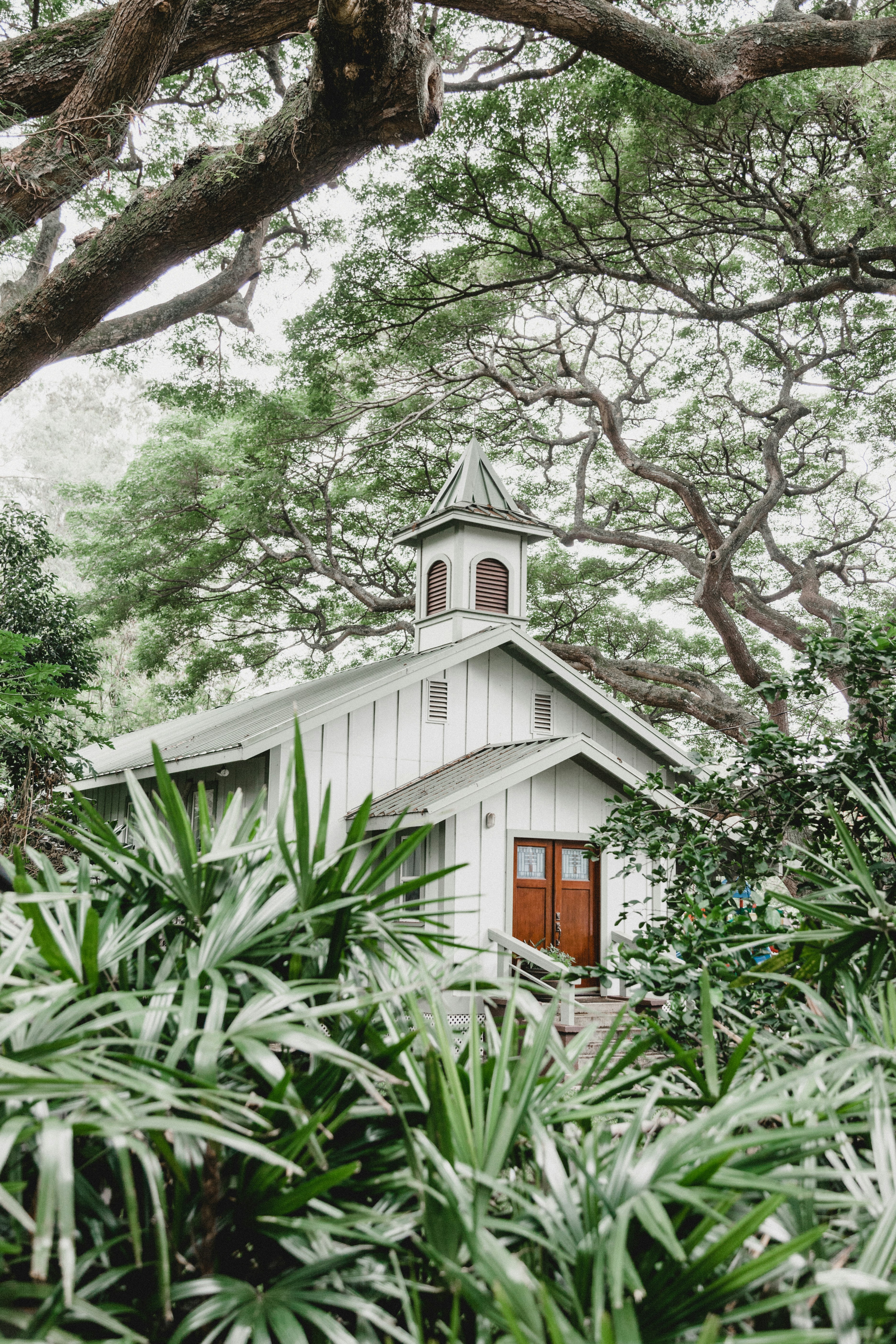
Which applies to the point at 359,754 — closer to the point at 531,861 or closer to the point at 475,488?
the point at 531,861

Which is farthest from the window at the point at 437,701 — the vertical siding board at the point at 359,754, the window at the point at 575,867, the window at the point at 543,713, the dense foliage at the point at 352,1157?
the dense foliage at the point at 352,1157

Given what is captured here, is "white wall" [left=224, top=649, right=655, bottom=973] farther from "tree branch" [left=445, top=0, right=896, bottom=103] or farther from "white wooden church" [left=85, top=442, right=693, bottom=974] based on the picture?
"tree branch" [left=445, top=0, right=896, bottom=103]

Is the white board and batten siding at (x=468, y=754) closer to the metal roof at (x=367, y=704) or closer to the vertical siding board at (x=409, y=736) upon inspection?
the vertical siding board at (x=409, y=736)

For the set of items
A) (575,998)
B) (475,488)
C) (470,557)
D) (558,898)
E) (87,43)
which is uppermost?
(87,43)

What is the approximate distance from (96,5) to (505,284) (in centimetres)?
692

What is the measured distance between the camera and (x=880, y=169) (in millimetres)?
13781

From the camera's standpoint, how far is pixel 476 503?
48.2ft

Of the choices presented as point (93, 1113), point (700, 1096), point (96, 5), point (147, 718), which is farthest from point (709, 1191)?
point (147, 718)

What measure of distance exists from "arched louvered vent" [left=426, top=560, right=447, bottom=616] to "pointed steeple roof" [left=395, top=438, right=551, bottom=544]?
603 millimetres

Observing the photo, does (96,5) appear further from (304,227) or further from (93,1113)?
(93,1113)

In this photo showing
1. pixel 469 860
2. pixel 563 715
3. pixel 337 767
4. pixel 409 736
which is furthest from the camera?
pixel 563 715

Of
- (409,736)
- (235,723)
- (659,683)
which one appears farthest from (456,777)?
(659,683)

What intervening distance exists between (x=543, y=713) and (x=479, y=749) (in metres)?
1.27

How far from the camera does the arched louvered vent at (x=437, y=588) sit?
14703 mm
